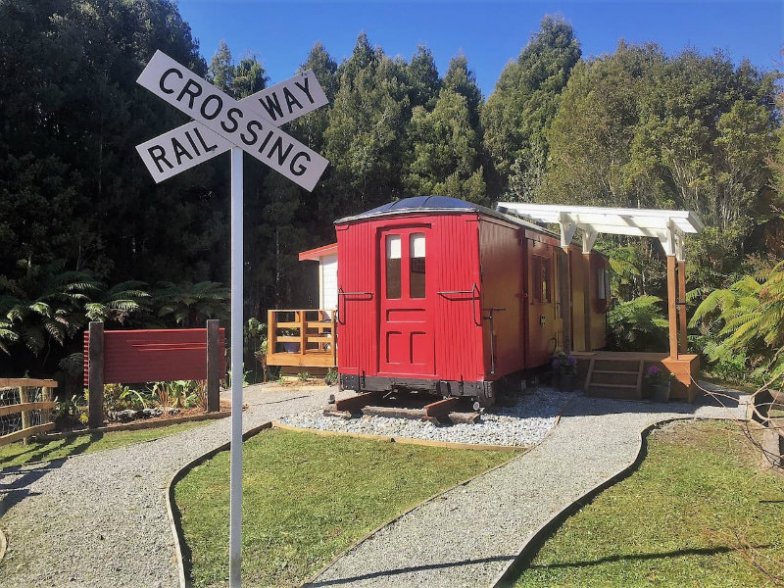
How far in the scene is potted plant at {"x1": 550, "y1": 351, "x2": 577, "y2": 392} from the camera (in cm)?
1034

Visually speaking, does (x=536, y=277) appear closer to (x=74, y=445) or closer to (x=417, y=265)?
(x=417, y=265)

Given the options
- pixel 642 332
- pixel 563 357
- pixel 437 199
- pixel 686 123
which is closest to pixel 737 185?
pixel 686 123

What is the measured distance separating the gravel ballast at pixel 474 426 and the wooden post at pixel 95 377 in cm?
260

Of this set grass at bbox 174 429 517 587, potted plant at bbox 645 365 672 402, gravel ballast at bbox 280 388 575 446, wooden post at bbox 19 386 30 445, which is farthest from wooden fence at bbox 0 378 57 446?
potted plant at bbox 645 365 672 402

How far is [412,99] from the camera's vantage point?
30609 millimetres

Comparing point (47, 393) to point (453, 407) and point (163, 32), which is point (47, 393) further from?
point (163, 32)

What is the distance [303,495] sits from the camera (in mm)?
4992

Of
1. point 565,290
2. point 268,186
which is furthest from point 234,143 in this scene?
point 268,186

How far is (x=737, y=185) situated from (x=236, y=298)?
17.6 m

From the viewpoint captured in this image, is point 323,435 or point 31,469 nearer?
point 31,469

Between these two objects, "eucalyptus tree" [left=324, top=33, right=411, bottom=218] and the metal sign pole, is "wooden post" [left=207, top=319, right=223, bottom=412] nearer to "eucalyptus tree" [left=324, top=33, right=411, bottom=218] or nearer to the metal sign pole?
the metal sign pole

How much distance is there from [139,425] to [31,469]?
2.44m

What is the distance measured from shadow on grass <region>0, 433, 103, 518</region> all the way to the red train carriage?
356 centimetres

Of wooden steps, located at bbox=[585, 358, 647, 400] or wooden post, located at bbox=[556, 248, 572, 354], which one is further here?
wooden post, located at bbox=[556, 248, 572, 354]
